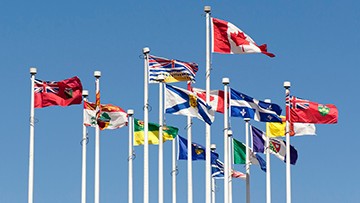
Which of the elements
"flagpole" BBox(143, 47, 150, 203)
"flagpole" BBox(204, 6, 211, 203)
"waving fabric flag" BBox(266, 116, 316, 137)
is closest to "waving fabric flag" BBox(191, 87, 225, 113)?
"waving fabric flag" BBox(266, 116, 316, 137)

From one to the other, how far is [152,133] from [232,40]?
25.1ft

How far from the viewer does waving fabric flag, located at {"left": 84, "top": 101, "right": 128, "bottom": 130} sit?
79938mm

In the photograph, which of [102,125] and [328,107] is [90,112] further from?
[328,107]

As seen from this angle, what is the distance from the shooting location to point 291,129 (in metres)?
81.8

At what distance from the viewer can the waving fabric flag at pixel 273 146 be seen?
275 feet

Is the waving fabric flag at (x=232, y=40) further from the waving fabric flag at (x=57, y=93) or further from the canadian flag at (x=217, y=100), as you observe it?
the waving fabric flag at (x=57, y=93)

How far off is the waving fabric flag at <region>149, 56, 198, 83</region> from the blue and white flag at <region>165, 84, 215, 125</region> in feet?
3.46

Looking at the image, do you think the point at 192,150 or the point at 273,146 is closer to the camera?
the point at 192,150

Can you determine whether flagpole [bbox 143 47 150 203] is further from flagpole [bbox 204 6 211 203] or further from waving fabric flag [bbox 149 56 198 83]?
flagpole [bbox 204 6 211 203]

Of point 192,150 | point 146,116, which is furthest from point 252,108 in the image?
point 146,116

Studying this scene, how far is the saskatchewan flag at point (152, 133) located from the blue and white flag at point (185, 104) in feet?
19.7

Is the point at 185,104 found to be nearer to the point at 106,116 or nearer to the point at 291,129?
the point at 106,116

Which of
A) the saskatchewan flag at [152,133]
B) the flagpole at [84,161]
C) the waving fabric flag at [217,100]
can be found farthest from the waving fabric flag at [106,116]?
the waving fabric flag at [217,100]

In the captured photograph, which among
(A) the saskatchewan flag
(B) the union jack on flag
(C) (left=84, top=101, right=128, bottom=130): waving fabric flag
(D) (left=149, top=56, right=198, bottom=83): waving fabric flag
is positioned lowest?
(A) the saskatchewan flag
